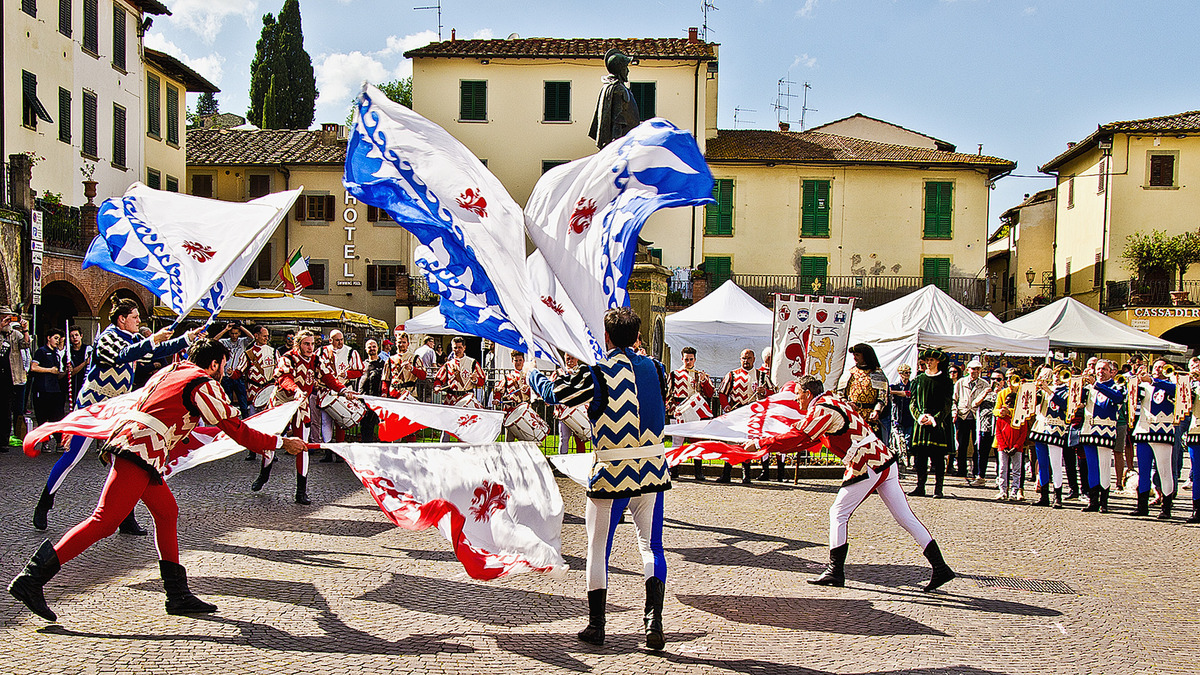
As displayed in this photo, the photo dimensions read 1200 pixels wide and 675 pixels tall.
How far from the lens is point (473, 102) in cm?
3634

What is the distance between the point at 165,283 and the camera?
808cm

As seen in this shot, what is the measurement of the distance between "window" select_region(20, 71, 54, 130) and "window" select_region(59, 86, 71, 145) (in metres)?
1.46

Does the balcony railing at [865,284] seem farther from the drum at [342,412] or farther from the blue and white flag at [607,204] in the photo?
the blue and white flag at [607,204]

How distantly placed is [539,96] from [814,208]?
11.0 metres

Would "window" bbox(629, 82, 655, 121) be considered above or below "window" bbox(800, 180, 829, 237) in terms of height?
above

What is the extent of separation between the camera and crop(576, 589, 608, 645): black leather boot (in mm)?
5449

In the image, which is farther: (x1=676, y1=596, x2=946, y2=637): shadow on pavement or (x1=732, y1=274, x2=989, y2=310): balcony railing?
(x1=732, y1=274, x2=989, y2=310): balcony railing

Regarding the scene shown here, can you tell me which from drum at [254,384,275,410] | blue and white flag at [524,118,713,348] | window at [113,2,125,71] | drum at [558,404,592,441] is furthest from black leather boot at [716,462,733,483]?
window at [113,2,125,71]

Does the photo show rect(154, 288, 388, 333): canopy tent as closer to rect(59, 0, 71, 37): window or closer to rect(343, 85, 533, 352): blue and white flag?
rect(59, 0, 71, 37): window

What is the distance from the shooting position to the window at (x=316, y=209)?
38128mm

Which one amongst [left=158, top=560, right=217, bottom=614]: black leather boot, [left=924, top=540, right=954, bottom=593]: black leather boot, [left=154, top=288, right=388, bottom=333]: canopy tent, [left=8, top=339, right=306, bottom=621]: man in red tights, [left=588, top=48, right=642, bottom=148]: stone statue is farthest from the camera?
[left=154, top=288, right=388, bottom=333]: canopy tent

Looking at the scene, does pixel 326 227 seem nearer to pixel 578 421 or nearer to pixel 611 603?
pixel 578 421

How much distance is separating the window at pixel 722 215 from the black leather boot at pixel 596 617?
Answer: 105ft

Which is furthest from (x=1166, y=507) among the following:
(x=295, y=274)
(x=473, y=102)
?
(x=473, y=102)
